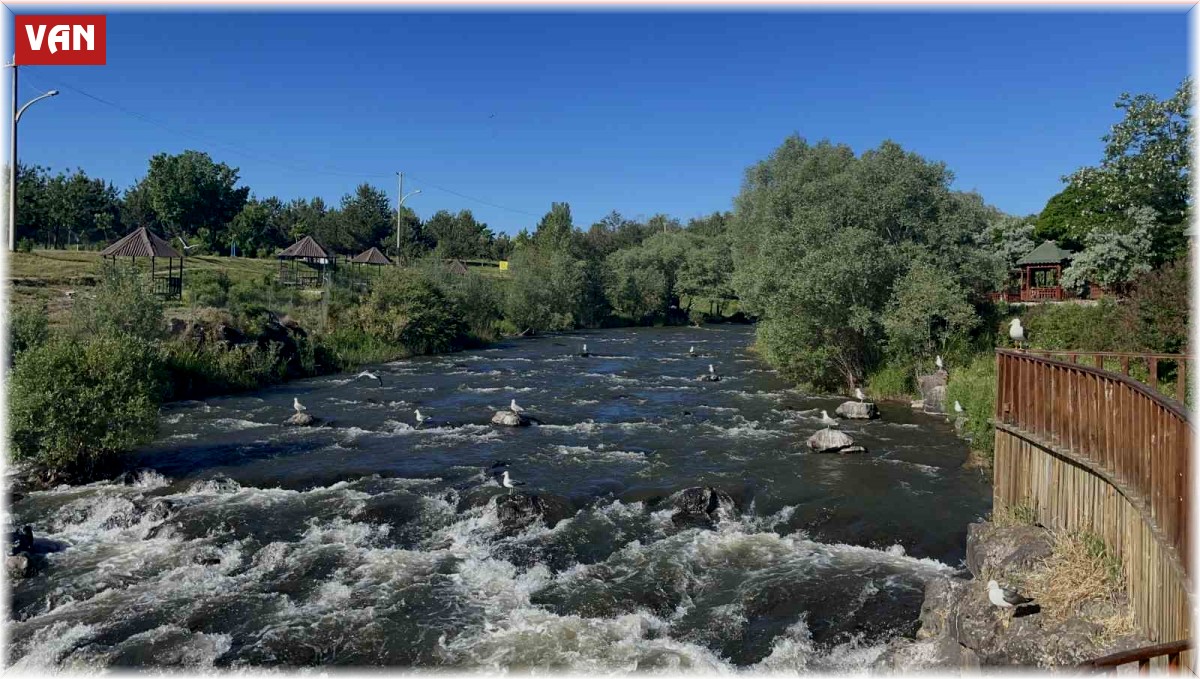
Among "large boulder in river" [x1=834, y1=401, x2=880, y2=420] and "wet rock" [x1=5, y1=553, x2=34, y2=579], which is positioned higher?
"large boulder in river" [x1=834, y1=401, x2=880, y2=420]

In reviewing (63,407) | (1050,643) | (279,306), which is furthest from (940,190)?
(279,306)

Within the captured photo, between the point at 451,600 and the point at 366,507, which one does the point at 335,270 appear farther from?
the point at 451,600

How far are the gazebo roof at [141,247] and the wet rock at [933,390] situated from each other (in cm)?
3728

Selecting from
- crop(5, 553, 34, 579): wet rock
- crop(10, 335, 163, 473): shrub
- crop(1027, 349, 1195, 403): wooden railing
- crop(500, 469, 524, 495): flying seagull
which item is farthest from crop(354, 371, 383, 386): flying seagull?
crop(1027, 349, 1195, 403): wooden railing

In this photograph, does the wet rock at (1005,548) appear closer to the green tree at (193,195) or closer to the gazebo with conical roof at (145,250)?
the gazebo with conical roof at (145,250)

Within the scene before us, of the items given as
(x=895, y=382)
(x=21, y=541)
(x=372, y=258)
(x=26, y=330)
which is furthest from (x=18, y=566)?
(x=372, y=258)

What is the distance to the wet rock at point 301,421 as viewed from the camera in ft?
85.2

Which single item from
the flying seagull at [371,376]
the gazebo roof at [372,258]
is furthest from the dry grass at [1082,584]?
the gazebo roof at [372,258]

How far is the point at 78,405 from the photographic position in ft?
60.8

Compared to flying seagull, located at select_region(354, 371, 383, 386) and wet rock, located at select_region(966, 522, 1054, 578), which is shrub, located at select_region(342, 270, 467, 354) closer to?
flying seagull, located at select_region(354, 371, 383, 386)

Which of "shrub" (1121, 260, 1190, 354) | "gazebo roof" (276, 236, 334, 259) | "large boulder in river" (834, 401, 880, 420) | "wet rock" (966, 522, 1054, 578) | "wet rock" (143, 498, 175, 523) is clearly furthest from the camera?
"gazebo roof" (276, 236, 334, 259)

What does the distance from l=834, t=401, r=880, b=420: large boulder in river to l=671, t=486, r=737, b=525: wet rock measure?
10835 millimetres

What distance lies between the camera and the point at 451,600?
1305cm

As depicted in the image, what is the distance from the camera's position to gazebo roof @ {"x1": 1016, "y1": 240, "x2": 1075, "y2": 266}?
160 feet
